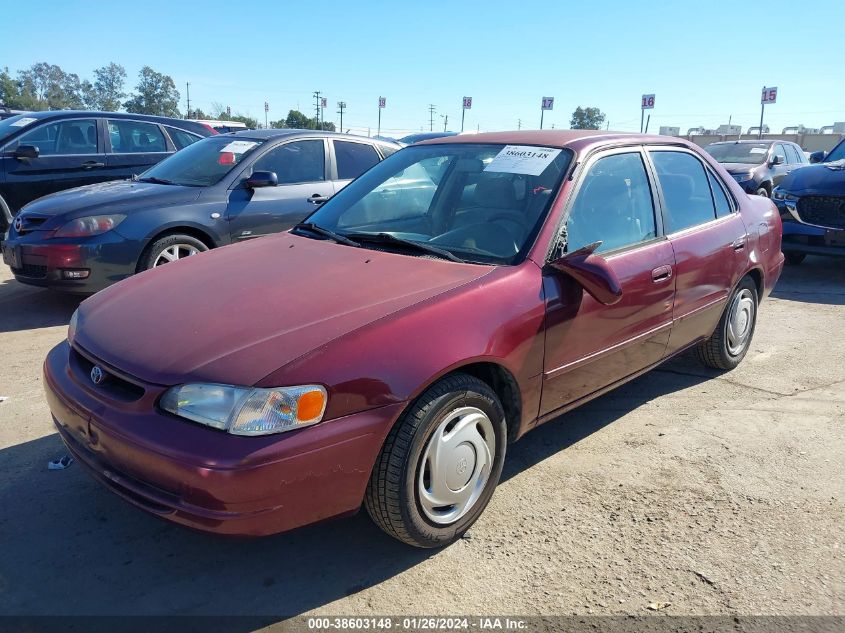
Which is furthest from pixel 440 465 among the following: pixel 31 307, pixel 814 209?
pixel 814 209

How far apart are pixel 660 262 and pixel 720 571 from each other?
1.59 meters

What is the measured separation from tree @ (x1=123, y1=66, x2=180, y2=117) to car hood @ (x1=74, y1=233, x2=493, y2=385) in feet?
340

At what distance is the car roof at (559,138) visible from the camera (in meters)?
3.44

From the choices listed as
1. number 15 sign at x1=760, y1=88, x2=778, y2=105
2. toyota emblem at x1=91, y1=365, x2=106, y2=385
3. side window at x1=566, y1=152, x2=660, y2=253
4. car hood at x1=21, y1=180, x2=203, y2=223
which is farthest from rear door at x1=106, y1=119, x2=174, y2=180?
number 15 sign at x1=760, y1=88, x2=778, y2=105

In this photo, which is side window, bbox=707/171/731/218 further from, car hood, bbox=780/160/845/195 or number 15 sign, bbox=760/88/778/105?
number 15 sign, bbox=760/88/778/105

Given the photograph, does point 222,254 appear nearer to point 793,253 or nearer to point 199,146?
point 199,146

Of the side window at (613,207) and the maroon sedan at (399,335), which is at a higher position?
the side window at (613,207)

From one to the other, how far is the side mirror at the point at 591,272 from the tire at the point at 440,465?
26.0 inches

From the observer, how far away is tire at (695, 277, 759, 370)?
441 centimetres

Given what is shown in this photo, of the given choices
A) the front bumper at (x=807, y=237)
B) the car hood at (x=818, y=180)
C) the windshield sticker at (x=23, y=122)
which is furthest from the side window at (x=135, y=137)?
the car hood at (x=818, y=180)

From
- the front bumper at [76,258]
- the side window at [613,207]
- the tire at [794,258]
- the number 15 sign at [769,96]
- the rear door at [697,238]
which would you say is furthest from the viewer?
the number 15 sign at [769,96]

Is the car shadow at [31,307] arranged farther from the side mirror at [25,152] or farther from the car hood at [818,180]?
the car hood at [818,180]

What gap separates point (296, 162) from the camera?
6.48 metres

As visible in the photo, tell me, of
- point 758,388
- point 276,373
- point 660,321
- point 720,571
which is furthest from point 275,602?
point 758,388
